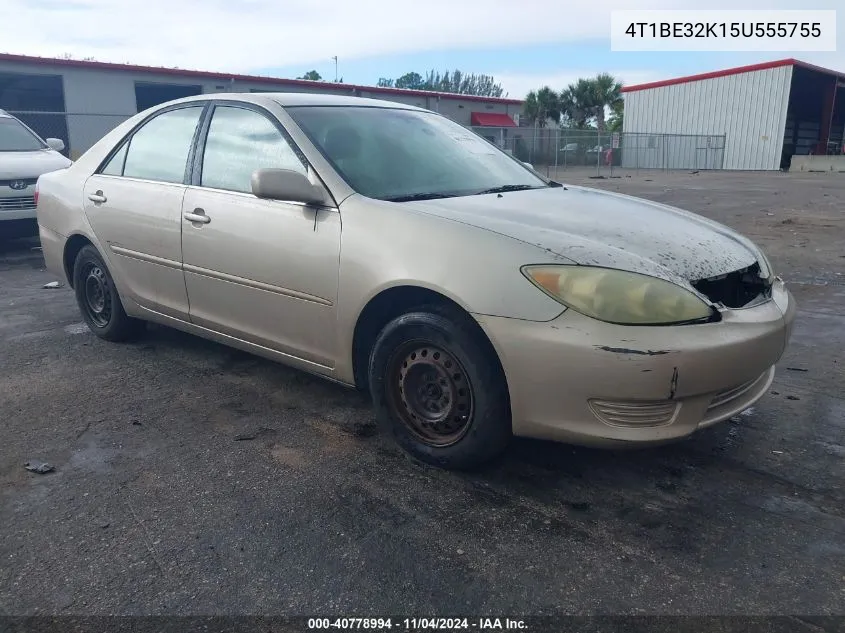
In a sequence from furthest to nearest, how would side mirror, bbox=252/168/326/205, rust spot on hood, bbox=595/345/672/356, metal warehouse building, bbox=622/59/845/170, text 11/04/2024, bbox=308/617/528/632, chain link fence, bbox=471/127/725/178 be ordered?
1. metal warehouse building, bbox=622/59/845/170
2. chain link fence, bbox=471/127/725/178
3. side mirror, bbox=252/168/326/205
4. rust spot on hood, bbox=595/345/672/356
5. text 11/04/2024, bbox=308/617/528/632

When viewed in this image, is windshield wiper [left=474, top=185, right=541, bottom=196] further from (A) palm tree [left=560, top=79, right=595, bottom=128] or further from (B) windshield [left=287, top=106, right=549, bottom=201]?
(A) palm tree [left=560, top=79, right=595, bottom=128]

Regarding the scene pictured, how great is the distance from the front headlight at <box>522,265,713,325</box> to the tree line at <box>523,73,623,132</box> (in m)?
45.0

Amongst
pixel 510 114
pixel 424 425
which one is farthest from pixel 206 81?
pixel 424 425

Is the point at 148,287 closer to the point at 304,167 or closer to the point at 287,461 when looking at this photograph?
the point at 304,167

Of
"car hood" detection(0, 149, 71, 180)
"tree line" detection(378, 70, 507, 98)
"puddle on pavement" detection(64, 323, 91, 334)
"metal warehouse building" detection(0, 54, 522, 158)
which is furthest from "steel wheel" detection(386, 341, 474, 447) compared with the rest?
"tree line" detection(378, 70, 507, 98)

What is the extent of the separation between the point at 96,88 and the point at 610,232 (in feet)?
88.2

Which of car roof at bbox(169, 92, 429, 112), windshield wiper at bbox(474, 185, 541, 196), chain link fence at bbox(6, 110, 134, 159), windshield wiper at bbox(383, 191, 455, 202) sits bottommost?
windshield wiper at bbox(383, 191, 455, 202)

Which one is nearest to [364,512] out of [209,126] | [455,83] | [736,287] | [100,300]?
[736,287]

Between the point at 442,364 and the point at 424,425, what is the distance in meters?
0.32

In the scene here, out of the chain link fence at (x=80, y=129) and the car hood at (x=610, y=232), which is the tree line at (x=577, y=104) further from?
the car hood at (x=610, y=232)

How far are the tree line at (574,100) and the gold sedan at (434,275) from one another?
4383cm

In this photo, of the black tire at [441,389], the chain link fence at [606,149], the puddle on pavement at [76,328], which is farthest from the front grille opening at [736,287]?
the chain link fence at [606,149]

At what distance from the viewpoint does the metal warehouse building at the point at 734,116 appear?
33.6 metres

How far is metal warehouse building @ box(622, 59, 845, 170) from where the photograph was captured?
33625 mm
